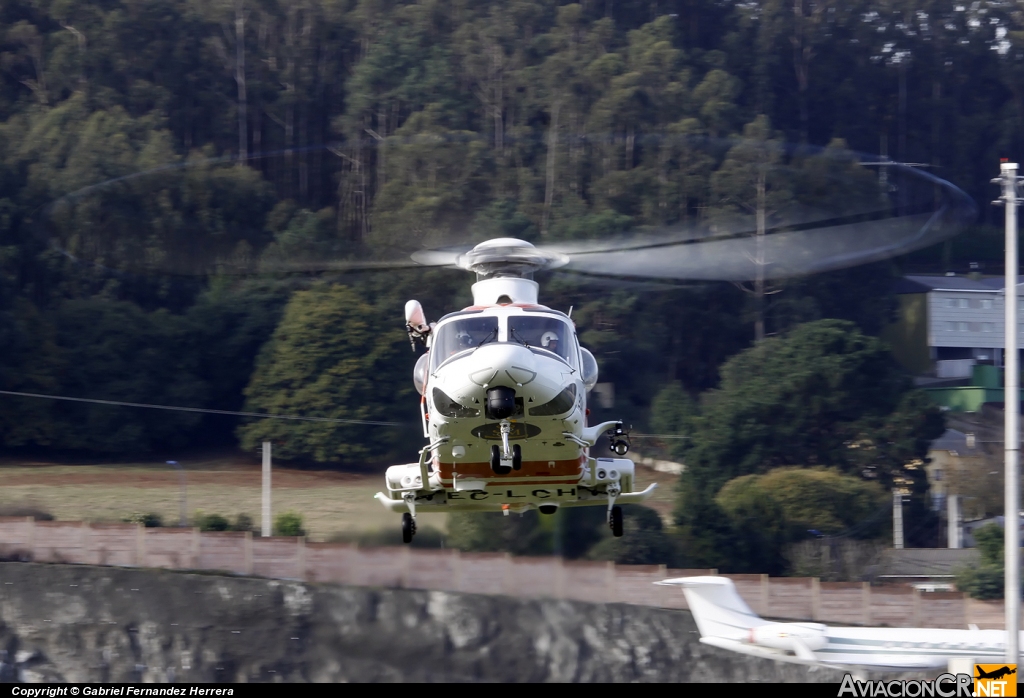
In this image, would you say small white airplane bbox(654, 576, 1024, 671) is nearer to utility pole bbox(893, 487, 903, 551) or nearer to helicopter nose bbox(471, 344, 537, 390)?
helicopter nose bbox(471, 344, 537, 390)

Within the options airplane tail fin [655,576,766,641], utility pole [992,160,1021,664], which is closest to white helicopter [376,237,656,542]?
utility pole [992,160,1021,664]

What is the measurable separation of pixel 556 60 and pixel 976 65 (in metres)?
24.5

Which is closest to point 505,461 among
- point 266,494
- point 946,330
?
point 266,494

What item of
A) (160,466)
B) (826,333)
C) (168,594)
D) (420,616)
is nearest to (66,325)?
(160,466)

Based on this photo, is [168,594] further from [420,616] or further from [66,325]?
[66,325]

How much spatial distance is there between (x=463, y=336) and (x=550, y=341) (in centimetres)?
84

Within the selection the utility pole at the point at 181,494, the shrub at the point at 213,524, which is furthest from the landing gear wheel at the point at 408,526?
the utility pole at the point at 181,494

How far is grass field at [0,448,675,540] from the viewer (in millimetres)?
35094

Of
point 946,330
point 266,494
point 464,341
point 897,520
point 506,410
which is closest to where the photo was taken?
point 506,410

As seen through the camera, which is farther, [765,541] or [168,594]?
[765,541]

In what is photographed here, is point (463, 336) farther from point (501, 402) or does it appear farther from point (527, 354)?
point (501, 402)

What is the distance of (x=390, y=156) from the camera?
52875mm

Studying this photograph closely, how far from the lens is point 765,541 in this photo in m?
34.9

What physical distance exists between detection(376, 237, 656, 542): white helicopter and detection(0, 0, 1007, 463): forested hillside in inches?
808
